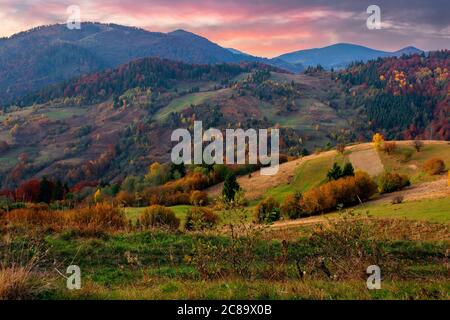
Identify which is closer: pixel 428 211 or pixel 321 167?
pixel 428 211

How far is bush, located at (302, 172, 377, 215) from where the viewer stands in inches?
1678

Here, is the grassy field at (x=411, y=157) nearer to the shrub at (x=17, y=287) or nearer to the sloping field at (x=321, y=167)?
the sloping field at (x=321, y=167)

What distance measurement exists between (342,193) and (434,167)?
1968cm

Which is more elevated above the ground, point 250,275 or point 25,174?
point 250,275

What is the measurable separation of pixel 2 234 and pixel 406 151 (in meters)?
66.2

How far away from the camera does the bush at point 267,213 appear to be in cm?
1134

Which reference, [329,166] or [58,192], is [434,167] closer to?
[329,166]

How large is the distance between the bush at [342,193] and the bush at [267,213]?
3792 mm

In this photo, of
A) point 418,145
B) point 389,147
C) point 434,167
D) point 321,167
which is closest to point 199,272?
point 434,167

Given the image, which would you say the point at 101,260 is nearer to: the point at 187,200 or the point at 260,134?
the point at 187,200

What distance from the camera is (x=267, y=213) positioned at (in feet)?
41.0

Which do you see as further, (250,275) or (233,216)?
(233,216)
